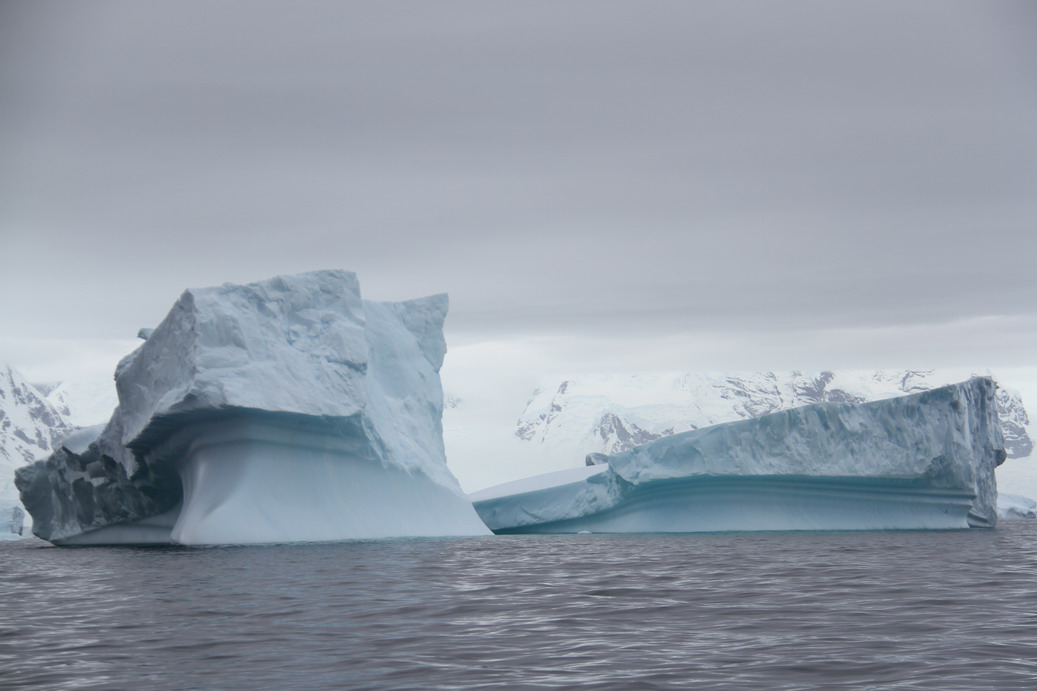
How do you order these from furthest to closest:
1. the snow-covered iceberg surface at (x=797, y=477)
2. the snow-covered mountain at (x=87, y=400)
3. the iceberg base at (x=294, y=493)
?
the snow-covered mountain at (x=87, y=400) → the snow-covered iceberg surface at (x=797, y=477) → the iceberg base at (x=294, y=493)

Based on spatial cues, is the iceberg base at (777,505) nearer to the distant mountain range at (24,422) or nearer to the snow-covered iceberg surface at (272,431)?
the snow-covered iceberg surface at (272,431)

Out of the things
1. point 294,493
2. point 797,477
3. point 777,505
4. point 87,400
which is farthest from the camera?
point 87,400

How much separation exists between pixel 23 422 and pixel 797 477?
112239 millimetres

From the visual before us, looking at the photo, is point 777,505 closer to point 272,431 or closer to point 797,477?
point 797,477

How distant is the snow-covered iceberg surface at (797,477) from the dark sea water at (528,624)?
8.87 metres

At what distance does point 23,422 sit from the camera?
119500mm

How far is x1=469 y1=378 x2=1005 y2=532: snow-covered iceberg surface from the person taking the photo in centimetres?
2416

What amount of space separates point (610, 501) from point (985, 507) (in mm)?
9903

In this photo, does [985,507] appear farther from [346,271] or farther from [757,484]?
[346,271]

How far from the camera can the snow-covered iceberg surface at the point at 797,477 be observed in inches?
951

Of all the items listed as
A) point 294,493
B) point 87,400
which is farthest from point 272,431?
point 87,400

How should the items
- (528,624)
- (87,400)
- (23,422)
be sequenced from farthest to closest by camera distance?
(87,400) → (23,422) → (528,624)

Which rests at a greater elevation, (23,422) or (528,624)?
(23,422)

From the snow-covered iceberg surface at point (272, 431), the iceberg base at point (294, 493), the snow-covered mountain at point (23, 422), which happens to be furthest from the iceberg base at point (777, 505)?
the snow-covered mountain at point (23, 422)
